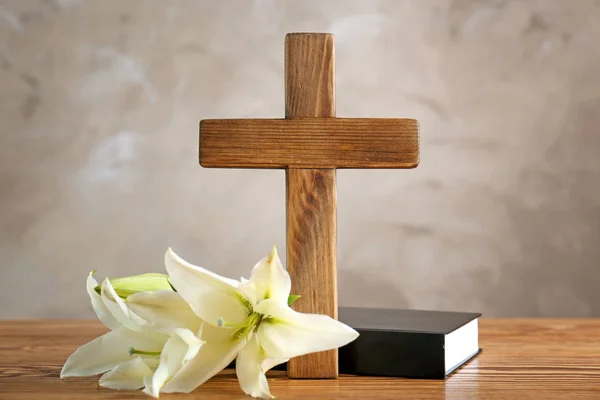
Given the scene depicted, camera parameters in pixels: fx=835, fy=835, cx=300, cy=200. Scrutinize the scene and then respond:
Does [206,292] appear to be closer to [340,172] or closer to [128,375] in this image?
[128,375]

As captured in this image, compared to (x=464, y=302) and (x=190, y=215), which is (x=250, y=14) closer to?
(x=190, y=215)

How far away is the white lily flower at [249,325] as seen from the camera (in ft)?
2.21

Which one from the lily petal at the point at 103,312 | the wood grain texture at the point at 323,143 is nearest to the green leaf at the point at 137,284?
the lily petal at the point at 103,312

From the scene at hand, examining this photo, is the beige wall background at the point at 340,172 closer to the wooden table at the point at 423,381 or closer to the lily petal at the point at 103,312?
the wooden table at the point at 423,381

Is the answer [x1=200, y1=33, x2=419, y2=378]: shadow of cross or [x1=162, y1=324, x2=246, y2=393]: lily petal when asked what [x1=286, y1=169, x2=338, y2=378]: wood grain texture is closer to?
[x1=200, y1=33, x2=419, y2=378]: shadow of cross

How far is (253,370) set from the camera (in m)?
0.69

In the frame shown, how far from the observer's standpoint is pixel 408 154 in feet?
2.61

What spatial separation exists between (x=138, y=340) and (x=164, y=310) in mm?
41

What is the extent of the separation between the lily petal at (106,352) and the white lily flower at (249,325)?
0.19 ft

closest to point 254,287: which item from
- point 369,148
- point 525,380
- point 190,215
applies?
point 369,148

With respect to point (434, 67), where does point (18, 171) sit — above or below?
below

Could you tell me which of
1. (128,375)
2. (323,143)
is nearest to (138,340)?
(128,375)

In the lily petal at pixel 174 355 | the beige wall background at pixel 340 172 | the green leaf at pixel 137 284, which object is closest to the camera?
the lily petal at pixel 174 355

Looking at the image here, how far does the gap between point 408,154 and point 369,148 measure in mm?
38
